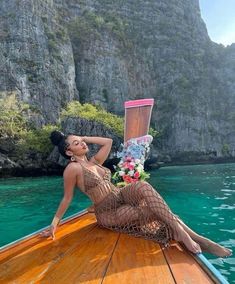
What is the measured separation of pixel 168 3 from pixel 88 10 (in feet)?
67.5

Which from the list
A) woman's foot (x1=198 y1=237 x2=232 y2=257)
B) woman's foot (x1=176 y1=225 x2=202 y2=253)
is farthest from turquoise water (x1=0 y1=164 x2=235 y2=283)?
woman's foot (x1=176 y1=225 x2=202 y2=253)

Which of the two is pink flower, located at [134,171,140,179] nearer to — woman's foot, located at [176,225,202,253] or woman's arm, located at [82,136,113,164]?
woman's arm, located at [82,136,113,164]

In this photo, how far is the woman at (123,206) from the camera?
12.9 ft

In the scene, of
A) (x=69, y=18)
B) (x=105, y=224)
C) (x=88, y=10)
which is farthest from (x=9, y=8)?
(x=105, y=224)

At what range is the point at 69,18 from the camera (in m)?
66.0

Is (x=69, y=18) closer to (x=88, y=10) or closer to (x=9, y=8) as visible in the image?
(x=88, y=10)

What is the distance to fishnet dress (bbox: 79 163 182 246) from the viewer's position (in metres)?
3.93

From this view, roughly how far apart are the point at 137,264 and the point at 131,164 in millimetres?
2841

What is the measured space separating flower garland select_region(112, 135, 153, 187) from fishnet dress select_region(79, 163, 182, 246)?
1123mm

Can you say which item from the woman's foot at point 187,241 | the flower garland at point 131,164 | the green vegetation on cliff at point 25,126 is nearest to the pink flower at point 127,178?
the flower garland at point 131,164

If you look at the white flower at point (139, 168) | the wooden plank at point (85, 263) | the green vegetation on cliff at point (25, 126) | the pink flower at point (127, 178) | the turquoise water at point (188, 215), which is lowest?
the turquoise water at point (188, 215)

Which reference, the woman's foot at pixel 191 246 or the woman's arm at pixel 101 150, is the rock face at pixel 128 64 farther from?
the woman's foot at pixel 191 246

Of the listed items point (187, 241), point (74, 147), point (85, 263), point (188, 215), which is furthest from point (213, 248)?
point (188, 215)

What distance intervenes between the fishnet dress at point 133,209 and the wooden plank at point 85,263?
256mm
